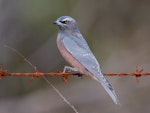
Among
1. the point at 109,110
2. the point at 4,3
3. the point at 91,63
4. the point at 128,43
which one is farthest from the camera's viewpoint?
the point at 128,43

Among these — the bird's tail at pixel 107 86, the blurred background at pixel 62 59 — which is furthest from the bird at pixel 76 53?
the blurred background at pixel 62 59

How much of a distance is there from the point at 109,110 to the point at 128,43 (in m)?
3.35

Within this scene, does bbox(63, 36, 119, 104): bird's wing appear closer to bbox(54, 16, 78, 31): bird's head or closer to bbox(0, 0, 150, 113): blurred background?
bbox(54, 16, 78, 31): bird's head

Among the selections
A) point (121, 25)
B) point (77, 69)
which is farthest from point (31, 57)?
point (77, 69)

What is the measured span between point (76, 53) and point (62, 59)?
838cm

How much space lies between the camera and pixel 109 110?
17.5 metres

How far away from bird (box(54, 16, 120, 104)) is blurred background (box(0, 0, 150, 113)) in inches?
249

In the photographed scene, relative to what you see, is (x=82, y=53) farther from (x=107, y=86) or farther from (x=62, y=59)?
(x=62, y=59)

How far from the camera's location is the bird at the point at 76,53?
9844mm

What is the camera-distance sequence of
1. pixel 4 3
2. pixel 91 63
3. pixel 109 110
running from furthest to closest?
pixel 4 3 → pixel 109 110 → pixel 91 63

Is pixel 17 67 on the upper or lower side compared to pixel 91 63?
lower

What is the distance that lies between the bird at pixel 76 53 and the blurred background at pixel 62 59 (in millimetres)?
6337

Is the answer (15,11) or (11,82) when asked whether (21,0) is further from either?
(11,82)

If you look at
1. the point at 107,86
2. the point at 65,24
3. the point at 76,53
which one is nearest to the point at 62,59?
the point at 65,24
